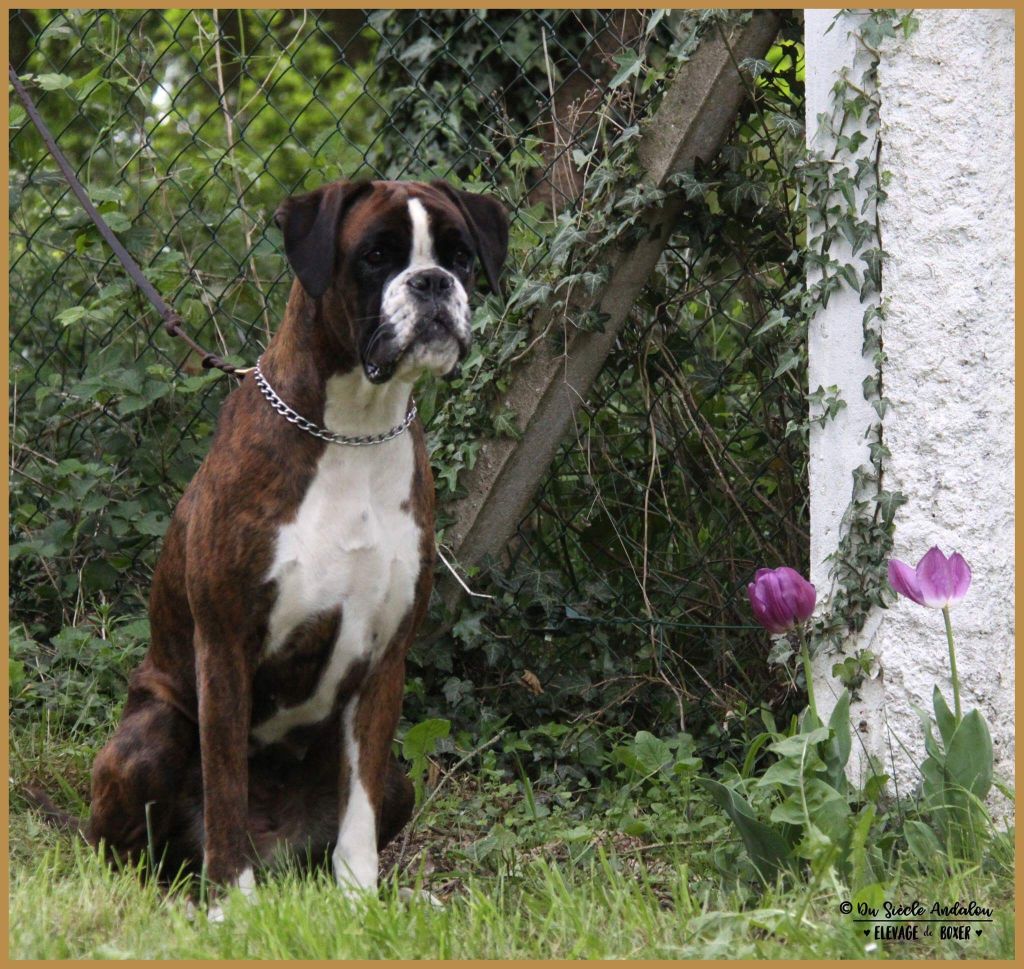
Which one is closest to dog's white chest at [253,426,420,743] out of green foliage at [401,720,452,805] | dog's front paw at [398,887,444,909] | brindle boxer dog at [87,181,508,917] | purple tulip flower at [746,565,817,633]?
brindle boxer dog at [87,181,508,917]

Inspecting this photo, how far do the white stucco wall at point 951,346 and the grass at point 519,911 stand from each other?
52 cm

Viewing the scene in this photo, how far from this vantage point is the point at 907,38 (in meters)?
3.27

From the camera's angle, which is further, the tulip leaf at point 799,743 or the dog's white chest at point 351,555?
the dog's white chest at point 351,555

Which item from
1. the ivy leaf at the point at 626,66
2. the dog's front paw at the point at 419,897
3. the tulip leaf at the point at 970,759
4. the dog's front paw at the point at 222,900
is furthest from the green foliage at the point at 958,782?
the ivy leaf at the point at 626,66

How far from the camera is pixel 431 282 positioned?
2.99 m

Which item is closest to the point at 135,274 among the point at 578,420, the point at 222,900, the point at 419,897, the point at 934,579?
the point at 578,420

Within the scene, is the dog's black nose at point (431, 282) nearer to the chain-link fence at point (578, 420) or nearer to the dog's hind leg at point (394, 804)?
the chain-link fence at point (578, 420)

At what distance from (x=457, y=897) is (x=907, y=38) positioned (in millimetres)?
2214

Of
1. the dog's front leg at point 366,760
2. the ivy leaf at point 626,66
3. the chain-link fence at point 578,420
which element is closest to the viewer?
the dog's front leg at point 366,760

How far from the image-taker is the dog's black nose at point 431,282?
2.97 meters

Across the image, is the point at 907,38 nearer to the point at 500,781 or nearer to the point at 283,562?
the point at 283,562

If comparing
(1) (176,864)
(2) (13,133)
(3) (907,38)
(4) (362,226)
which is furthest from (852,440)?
(2) (13,133)

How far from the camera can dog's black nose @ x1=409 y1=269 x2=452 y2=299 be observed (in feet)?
9.75

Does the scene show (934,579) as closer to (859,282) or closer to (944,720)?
(944,720)
